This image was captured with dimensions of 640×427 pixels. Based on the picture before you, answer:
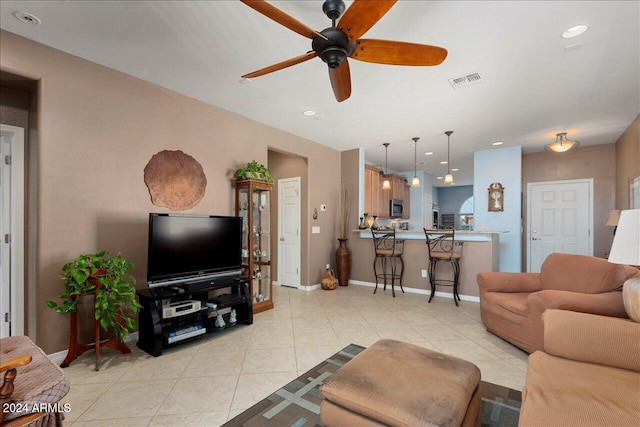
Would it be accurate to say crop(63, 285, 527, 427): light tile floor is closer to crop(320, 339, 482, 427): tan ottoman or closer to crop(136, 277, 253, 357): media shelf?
crop(136, 277, 253, 357): media shelf

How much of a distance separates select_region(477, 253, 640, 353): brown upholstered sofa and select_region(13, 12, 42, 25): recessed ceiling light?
14.4 feet

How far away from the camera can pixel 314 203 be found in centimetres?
530

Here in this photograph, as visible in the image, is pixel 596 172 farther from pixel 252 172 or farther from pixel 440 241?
pixel 252 172

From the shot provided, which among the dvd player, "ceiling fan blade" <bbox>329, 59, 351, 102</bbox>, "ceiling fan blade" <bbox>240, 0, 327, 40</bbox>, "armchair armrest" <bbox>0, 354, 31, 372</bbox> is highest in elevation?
"ceiling fan blade" <bbox>240, 0, 327, 40</bbox>

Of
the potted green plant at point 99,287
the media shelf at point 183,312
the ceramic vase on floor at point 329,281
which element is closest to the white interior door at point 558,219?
the ceramic vase on floor at point 329,281

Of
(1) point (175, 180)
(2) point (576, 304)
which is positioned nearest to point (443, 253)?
(2) point (576, 304)

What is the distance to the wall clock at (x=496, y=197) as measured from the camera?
562 centimetres

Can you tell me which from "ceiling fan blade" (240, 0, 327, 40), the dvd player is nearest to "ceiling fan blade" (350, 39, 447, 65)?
"ceiling fan blade" (240, 0, 327, 40)

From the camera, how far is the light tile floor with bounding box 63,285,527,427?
1.88 meters

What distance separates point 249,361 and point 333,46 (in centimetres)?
249

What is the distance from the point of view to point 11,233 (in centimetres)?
261

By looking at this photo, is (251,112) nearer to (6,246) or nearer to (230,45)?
(230,45)

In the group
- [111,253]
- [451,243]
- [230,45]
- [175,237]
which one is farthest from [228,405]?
[451,243]

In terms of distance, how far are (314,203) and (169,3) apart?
366 centimetres
